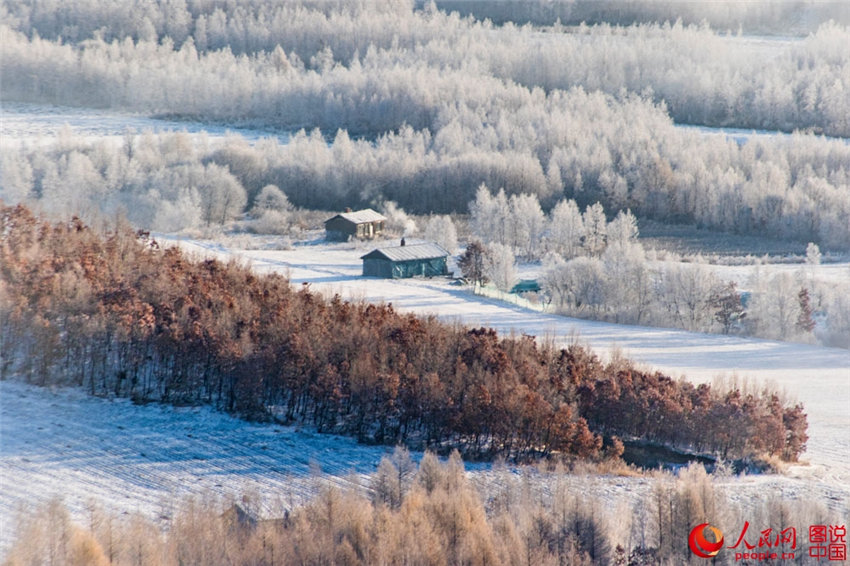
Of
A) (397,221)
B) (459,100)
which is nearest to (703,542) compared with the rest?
(397,221)

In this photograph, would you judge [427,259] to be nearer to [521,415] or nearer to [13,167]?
[521,415]

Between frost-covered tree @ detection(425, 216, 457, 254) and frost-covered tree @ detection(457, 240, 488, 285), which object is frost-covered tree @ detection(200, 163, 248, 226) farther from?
frost-covered tree @ detection(457, 240, 488, 285)

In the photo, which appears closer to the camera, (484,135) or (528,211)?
(528,211)

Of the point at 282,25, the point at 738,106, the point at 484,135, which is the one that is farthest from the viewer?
the point at 282,25

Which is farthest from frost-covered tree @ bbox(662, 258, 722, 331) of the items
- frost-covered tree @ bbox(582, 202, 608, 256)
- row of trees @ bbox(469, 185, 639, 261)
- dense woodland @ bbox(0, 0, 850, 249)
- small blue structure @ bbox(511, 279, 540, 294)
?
dense woodland @ bbox(0, 0, 850, 249)

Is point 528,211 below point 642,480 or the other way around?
the other way around

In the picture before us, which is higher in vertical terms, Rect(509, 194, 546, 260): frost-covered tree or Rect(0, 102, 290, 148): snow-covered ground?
Rect(0, 102, 290, 148): snow-covered ground

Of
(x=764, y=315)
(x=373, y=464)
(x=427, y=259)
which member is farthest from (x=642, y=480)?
(x=427, y=259)

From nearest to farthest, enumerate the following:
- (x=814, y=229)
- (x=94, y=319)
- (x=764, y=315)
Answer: (x=94, y=319), (x=764, y=315), (x=814, y=229)
